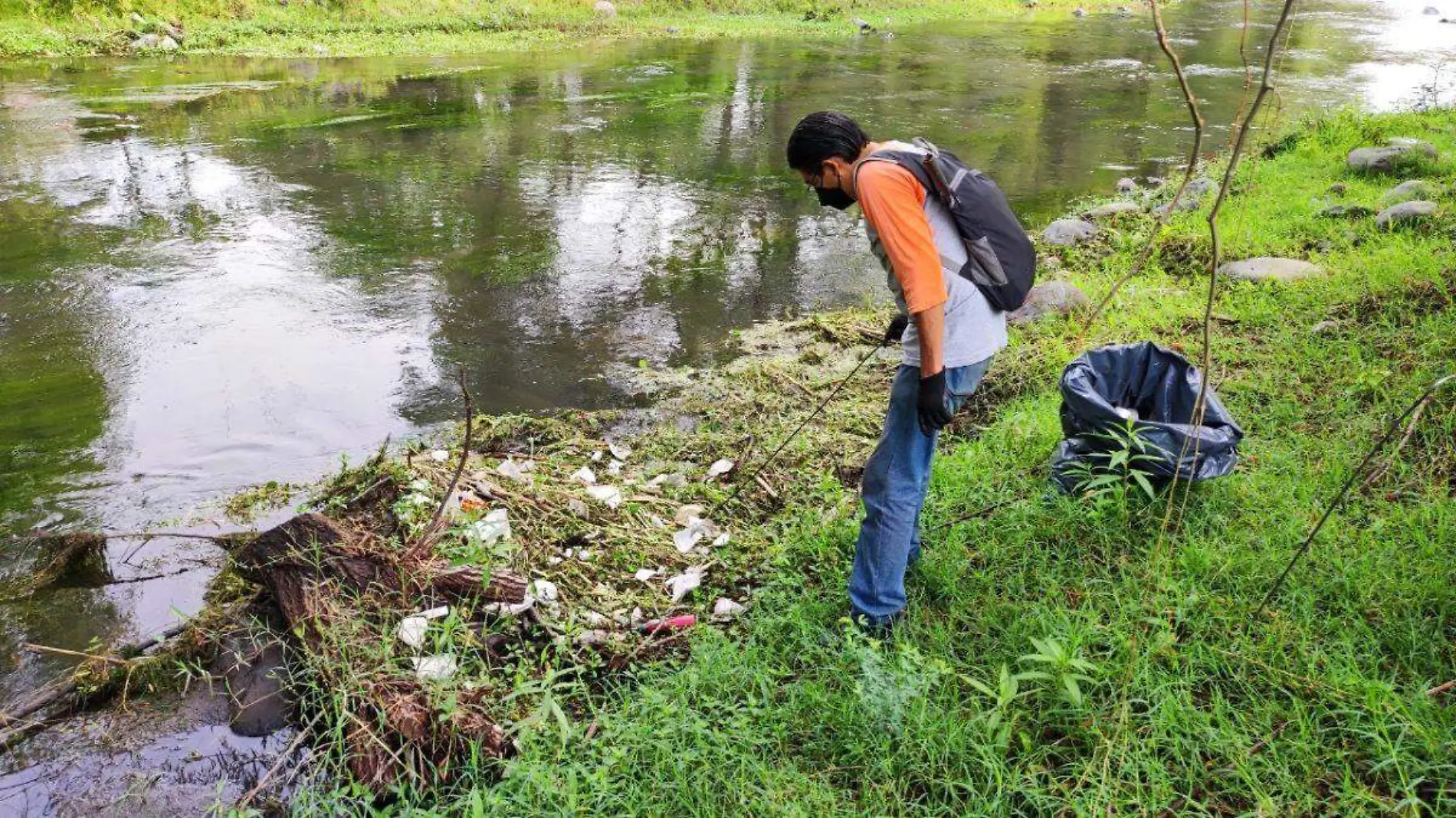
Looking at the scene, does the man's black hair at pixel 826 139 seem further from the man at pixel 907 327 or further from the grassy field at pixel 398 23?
the grassy field at pixel 398 23

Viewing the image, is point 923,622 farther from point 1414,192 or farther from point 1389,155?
point 1389,155

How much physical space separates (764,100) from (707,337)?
9.33m

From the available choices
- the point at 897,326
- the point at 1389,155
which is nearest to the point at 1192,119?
the point at 897,326

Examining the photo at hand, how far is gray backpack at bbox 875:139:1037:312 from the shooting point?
2672 millimetres

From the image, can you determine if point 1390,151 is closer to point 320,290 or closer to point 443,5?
point 320,290

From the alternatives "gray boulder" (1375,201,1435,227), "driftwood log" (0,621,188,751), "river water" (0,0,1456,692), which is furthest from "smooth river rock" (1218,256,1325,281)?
"driftwood log" (0,621,188,751)

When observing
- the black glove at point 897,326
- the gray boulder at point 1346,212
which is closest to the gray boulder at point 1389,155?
the gray boulder at point 1346,212

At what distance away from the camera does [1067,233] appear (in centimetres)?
755

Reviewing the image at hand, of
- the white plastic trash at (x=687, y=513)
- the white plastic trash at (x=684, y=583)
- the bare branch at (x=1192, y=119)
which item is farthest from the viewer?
the white plastic trash at (x=687, y=513)

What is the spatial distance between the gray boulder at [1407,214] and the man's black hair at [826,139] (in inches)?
213

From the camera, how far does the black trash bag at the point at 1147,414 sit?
3242mm

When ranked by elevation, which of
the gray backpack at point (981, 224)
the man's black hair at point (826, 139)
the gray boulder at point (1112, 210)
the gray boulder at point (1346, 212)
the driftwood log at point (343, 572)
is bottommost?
the driftwood log at point (343, 572)

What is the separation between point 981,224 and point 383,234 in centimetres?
657

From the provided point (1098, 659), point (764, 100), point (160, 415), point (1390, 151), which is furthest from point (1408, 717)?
point (764, 100)
